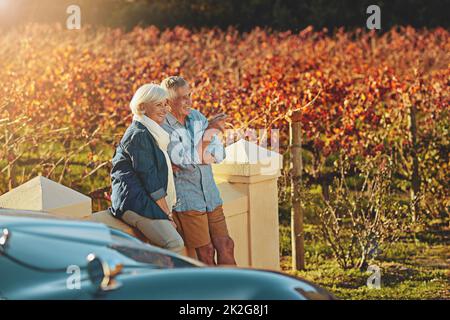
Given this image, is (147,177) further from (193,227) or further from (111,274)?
(111,274)

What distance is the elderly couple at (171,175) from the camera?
517 cm

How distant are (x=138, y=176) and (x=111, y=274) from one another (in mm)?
2821

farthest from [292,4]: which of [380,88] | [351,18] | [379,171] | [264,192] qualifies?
[264,192]

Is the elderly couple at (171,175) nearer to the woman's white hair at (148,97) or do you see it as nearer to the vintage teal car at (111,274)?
the woman's white hair at (148,97)

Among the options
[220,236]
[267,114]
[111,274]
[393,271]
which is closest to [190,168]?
[220,236]

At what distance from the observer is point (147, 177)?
5.20m

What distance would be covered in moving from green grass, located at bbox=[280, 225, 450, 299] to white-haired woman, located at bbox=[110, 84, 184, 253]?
2889mm

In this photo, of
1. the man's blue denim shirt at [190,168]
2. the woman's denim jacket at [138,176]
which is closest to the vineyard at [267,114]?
the man's blue denim shirt at [190,168]

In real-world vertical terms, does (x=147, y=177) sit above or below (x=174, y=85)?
below

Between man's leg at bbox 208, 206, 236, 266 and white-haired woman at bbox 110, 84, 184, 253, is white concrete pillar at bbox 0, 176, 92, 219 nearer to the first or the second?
white-haired woman at bbox 110, 84, 184, 253

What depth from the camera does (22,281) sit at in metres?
2.48

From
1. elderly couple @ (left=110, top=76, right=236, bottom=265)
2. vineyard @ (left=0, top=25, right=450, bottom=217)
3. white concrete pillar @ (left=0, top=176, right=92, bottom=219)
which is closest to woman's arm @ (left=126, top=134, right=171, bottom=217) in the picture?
elderly couple @ (left=110, top=76, right=236, bottom=265)

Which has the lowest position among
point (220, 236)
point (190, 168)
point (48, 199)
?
point (220, 236)
